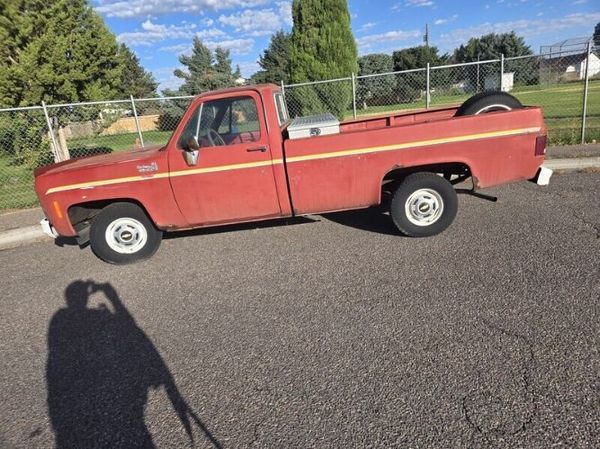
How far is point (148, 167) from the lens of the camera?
4.84 metres

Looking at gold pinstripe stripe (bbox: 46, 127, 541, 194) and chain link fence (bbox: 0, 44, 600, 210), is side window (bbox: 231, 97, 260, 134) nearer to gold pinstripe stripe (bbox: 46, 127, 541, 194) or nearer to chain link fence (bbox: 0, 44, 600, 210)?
gold pinstripe stripe (bbox: 46, 127, 541, 194)

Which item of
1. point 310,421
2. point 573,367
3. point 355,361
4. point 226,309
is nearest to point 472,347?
point 573,367

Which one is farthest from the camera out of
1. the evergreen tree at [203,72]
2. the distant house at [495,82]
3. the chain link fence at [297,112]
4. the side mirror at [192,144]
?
the evergreen tree at [203,72]

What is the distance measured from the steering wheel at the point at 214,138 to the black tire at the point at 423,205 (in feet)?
6.90

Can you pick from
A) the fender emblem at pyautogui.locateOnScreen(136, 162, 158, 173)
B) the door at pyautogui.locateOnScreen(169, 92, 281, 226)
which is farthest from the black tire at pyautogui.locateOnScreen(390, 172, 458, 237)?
the fender emblem at pyautogui.locateOnScreen(136, 162, 158, 173)

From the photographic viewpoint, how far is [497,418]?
92.5 inches

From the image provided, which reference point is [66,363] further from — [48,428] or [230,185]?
[230,185]

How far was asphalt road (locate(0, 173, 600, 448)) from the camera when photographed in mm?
2443

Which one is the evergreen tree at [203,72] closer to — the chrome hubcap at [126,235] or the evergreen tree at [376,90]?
the evergreen tree at [376,90]

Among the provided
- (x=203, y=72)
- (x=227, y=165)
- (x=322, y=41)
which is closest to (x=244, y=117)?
(x=227, y=165)

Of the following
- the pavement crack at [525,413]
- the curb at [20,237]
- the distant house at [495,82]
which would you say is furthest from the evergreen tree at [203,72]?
the pavement crack at [525,413]

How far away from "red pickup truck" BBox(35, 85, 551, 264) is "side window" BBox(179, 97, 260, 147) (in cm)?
1

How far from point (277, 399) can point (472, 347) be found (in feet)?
4.56

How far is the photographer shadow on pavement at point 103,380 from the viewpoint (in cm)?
256
